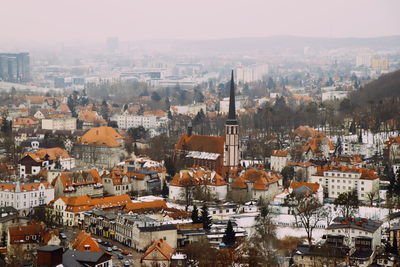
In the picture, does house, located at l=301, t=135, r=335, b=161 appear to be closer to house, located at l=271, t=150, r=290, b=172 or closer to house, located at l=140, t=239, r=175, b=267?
house, located at l=271, t=150, r=290, b=172

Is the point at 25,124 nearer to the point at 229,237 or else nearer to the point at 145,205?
the point at 145,205

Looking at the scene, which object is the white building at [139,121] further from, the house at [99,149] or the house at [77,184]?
the house at [77,184]

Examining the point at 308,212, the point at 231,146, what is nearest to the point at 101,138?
the point at 231,146

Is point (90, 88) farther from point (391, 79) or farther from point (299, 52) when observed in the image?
point (299, 52)

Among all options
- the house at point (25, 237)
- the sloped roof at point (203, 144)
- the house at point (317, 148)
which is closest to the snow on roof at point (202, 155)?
the sloped roof at point (203, 144)

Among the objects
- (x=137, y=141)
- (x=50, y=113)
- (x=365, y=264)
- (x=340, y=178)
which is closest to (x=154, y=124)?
(x=50, y=113)

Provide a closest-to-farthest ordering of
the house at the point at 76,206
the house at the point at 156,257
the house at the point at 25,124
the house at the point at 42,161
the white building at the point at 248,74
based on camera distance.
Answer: the house at the point at 156,257 < the house at the point at 76,206 < the house at the point at 42,161 < the house at the point at 25,124 < the white building at the point at 248,74

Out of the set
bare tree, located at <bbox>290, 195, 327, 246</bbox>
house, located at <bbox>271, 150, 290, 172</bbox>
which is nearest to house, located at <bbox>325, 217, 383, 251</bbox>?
bare tree, located at <bbox>290, 195, 327, 246</bbox>
